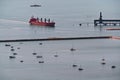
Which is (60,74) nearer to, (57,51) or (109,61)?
(109,61)

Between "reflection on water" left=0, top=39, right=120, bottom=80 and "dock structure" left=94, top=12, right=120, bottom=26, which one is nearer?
"reflection on water" left=0, top=39, right=120, bottom=80

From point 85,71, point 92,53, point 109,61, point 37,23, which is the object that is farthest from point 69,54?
point 37,23

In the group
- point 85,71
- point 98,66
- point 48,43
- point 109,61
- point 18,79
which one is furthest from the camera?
point 48,43

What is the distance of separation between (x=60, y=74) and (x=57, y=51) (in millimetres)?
6732

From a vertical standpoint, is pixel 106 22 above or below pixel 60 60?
below

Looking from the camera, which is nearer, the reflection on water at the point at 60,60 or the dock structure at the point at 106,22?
the reflection on water at the point at 60,60

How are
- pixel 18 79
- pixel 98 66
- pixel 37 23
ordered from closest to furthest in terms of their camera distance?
pixel 18 79, pixel 98 66, pixel 37 23

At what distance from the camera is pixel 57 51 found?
977 inches

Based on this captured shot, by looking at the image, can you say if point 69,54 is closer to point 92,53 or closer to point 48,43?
point 92,53

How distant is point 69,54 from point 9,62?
3.83 m

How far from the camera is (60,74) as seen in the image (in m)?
18.1

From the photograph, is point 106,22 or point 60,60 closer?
point 60,60

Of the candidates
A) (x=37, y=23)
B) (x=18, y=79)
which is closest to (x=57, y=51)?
(x=18, y=79)

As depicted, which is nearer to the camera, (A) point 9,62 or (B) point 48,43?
(A) point 9,62
